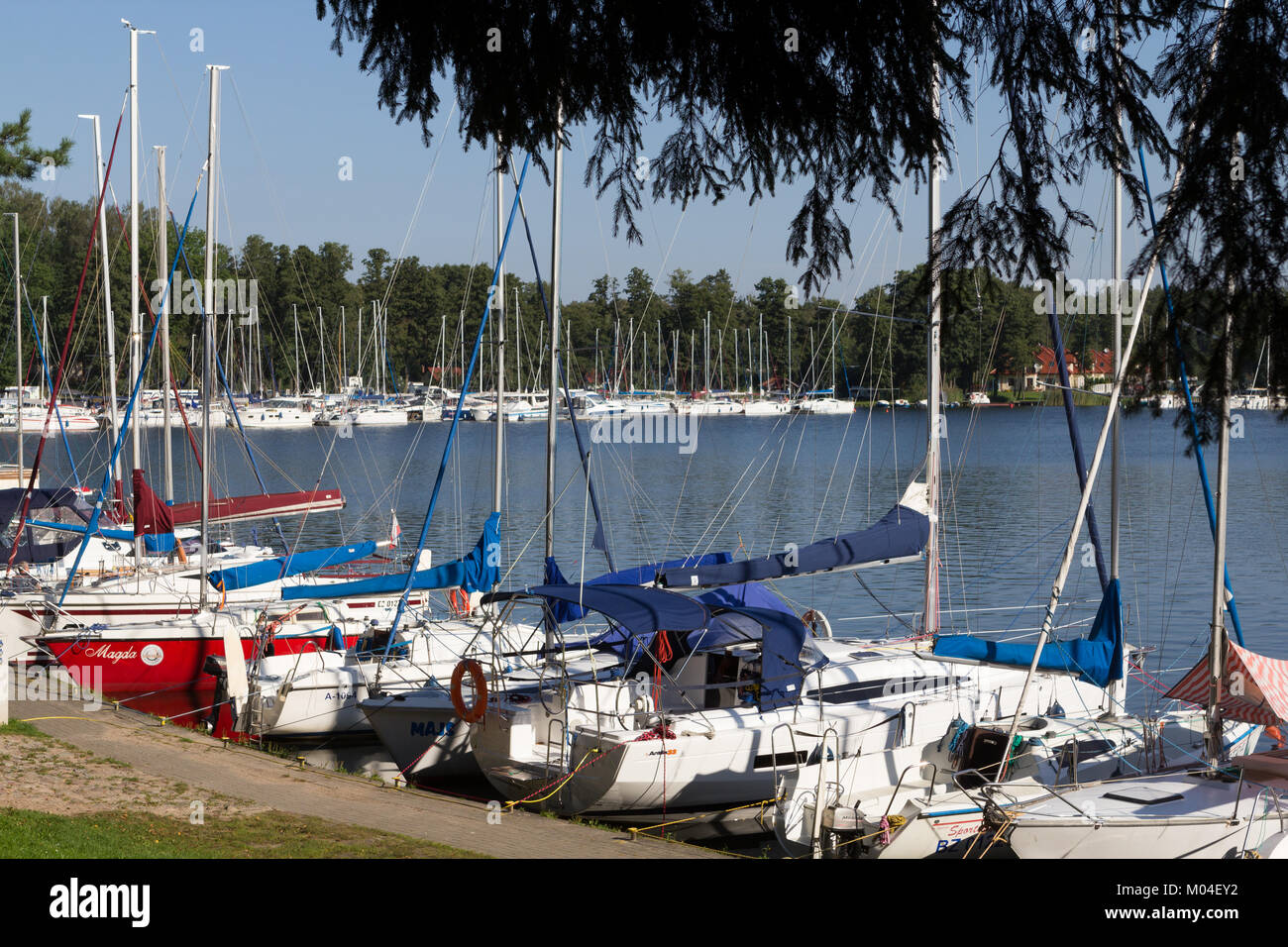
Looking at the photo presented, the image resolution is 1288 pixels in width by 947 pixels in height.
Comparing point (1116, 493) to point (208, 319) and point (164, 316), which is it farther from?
point (164, 316)

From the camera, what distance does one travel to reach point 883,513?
154ft

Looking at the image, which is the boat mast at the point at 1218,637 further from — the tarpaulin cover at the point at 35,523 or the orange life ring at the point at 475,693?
the tarpaulin cover at the point at 35,523

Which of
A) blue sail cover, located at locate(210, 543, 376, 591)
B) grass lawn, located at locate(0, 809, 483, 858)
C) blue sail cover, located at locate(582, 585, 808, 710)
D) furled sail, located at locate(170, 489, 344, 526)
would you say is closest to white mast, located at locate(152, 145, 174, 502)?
furled sail, located at locate(170, 489, 344, 526)

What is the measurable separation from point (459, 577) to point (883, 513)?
27916 millimetres

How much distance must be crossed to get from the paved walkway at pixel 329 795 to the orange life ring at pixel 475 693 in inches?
62.0

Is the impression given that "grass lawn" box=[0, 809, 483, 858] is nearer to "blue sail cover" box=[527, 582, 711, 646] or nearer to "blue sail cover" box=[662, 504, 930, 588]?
"blue sail cover" box=[527, 582, 711, 646]

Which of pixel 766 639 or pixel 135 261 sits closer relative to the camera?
pixel 766 639

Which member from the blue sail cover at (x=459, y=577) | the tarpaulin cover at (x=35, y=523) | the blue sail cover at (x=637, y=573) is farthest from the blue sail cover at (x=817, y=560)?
the tarpaulin cover at (x=35, y=523)

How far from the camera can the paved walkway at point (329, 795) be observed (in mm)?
12070

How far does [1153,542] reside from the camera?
3822cm

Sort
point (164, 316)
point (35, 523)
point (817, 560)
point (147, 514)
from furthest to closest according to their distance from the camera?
1. point (35, 523)
2. point (164, 316)
3. point (147, 514)
4. point (817, 560)

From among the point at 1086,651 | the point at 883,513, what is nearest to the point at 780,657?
the point at 1086,651
